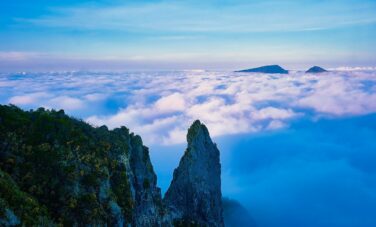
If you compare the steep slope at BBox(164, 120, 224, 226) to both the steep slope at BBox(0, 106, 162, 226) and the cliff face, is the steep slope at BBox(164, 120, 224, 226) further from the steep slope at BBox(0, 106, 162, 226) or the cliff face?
the steep slope at BBox(0, 106, 162, 226)

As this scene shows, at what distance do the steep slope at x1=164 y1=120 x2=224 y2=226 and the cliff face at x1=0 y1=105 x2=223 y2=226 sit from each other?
78.9 feet

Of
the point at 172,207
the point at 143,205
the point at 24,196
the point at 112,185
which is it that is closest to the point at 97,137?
the point at 112,185

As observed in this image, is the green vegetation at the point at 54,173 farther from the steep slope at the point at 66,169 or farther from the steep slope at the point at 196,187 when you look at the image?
the steep slope at the point at 196,187

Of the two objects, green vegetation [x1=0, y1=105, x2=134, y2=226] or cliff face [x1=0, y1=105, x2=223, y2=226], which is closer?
green vegetation [x1=0, y1=105, x2=134, y2=226]

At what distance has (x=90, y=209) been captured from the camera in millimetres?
33938

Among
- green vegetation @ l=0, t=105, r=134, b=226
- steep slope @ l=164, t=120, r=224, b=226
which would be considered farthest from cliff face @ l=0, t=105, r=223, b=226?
steep slope @ l=164, t=120, r=224, b=226

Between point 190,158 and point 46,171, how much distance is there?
48381 millimetres

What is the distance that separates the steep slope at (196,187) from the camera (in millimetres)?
77562

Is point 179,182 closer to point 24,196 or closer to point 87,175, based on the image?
point 87,175

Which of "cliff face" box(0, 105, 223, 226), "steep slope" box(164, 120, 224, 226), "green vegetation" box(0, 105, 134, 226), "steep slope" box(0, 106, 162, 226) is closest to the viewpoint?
"green vegetation" box(0, 105, 134, 226)

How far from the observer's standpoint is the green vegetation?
2955 cm

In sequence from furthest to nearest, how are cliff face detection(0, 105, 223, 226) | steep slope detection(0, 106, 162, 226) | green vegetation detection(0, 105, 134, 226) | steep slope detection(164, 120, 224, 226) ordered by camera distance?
steep slope detection(164, 120, 224, 226) < steep slope detection(0, 106, 162, 226) < cliff face detection(0, 105, 223, 226) < green vegetation detection(0, 105, 134, 226)

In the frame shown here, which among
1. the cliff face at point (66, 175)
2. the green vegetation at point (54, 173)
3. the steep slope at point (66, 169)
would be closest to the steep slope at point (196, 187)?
the cliff face at point (66, 175)

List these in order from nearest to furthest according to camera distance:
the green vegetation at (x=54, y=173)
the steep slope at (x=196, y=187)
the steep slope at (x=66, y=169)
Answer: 1. the green vegetation at (x=54, y=173)
2. the steep slope at (x=66, y=169)
3. the steep slope at (x=196, y=187)
